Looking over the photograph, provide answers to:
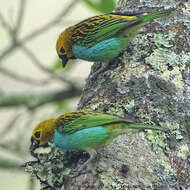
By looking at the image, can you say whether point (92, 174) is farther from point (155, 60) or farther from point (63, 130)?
point (155, 60)

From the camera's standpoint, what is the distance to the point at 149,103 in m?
3.05

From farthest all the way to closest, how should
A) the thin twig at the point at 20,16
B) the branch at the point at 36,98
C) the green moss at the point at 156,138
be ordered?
1. the branch at the point at 36,98
2. the thin twig at the point at 20,16
3. the green moss at the point at 156,138

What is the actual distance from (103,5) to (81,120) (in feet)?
5.71

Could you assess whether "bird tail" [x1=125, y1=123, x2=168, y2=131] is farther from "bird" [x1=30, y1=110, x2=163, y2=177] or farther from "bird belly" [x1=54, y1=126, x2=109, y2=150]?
"bird belly" [x1=54, y1=126, x2=109, y2=150]

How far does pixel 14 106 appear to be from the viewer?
5.70 meters

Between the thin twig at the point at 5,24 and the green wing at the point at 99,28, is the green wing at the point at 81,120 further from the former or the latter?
the thin twig at the point at 5,24

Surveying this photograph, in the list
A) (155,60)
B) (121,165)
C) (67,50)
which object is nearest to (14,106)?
(67,50)

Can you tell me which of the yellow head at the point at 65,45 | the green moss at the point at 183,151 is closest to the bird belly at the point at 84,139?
the green moss at the point at 183,151

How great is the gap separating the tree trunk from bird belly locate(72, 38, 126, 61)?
0.09 meters

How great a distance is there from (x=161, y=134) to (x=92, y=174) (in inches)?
20.9

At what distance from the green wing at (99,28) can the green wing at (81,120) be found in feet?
2.85

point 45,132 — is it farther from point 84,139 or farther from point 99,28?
point 99,28

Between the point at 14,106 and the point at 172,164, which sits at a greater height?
the point at 172,164

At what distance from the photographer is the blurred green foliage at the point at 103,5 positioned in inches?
178
